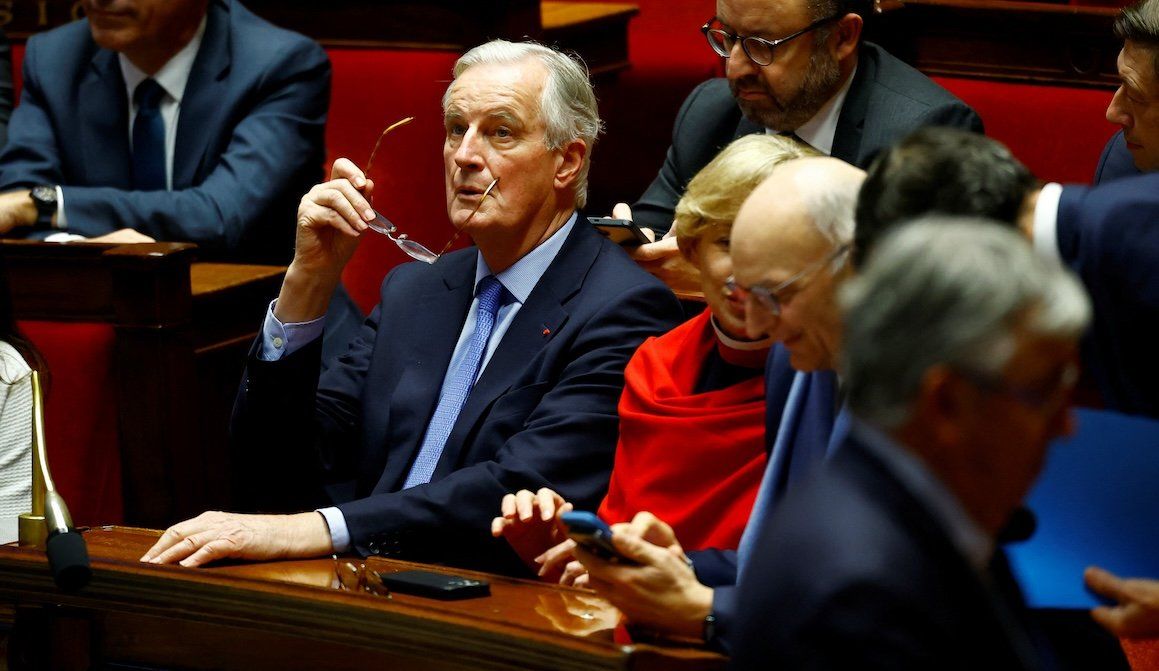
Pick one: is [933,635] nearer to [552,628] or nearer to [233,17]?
[552,628]

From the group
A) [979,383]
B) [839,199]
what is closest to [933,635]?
[979,383]

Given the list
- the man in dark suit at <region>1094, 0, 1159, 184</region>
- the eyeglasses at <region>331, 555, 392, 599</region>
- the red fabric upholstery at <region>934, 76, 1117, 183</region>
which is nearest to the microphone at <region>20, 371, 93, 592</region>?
the eyeglasses at <region>331, 555, 392, 599</region>

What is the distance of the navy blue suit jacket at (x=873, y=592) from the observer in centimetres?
88

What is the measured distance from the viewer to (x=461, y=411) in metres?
2.02

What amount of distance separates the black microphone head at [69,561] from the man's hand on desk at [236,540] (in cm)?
24

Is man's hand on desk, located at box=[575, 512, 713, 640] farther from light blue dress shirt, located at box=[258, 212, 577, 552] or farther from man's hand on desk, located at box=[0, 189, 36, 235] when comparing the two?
man's hand on desk, located at box=[0, 189, 36, 235]

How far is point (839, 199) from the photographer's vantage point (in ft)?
4.40

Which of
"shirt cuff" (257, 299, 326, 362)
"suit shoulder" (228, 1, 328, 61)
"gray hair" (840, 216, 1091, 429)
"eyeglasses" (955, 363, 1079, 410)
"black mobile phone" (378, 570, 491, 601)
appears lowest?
"black mobile phone" (378, 570, 491, 601)

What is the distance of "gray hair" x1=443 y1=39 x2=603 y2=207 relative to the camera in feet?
6.95

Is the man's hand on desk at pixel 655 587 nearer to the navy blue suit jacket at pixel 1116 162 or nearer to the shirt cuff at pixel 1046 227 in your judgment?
the shirt cuff at pixel 1046 227

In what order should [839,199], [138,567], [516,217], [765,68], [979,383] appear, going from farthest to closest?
[765,68] < [516,217] < [138,567] < [839,199] < [979,383]

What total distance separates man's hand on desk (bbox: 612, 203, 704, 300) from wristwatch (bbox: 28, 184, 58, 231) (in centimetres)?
115

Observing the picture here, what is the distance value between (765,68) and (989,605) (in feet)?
5.53

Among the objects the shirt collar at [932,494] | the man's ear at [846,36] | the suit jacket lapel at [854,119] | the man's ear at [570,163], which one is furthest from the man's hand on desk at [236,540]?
the man's ear at [846,36]
